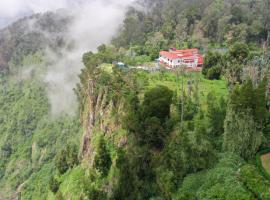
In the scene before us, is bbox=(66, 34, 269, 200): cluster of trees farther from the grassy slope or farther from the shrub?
the shrub

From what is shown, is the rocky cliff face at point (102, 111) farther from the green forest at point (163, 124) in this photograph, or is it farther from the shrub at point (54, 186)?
the shrub at point (54, 186)

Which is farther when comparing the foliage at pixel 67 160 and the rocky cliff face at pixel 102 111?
the foliage at pixel 67 160

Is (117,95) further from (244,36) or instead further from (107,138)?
(244,36)

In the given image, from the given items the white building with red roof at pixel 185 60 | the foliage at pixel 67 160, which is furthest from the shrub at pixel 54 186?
the white building with red roof at pixel 185 60

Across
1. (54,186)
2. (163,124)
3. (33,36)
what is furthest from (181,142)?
(33,36)

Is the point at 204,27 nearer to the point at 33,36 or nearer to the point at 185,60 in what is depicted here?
the point at 185,60

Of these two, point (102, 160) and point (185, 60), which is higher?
point (185, 60)
